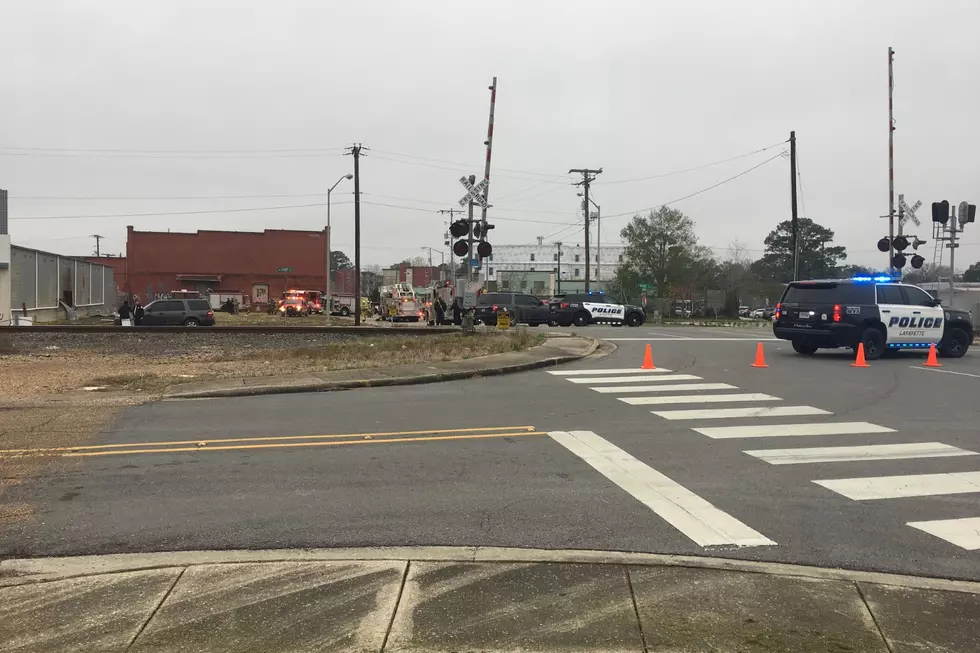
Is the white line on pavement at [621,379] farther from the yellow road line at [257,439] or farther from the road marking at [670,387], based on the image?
the yellow road line at [257,439]

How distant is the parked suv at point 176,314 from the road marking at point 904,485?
2710cm

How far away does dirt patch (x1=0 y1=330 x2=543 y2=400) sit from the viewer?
13.2 m

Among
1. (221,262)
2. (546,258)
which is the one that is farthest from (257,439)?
(546,258)

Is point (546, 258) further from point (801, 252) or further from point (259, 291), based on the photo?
point (259, 291)

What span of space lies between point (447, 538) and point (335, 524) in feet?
2.85

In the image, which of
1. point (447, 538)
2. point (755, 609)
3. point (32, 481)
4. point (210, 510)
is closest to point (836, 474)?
point (755, 609)

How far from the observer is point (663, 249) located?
6944 centimetres

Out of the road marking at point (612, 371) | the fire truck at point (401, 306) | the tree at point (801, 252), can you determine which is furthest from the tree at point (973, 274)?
the road marking at point (612, 371)

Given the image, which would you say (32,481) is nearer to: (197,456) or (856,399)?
(197,456)

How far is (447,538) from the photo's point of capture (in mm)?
4883

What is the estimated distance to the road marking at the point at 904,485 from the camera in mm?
6020

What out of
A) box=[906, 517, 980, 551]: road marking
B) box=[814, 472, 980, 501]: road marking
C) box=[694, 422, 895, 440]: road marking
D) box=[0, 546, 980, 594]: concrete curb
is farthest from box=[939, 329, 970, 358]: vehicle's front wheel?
box=[0, 546, 980, 594]: concrete curb

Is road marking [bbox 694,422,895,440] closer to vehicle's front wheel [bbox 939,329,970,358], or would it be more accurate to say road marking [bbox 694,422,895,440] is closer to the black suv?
vehicle's front wheel [bbox 939,329,970,358]

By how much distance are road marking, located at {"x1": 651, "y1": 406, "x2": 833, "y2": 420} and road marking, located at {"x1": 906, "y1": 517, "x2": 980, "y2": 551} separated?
4138 millimetres
